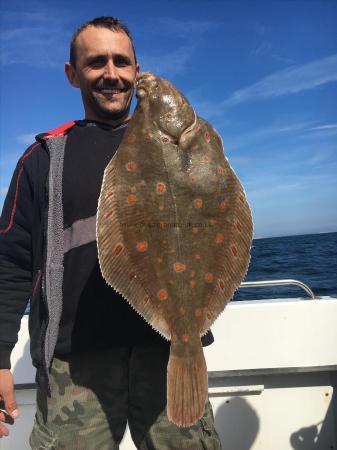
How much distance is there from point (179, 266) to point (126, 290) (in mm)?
295

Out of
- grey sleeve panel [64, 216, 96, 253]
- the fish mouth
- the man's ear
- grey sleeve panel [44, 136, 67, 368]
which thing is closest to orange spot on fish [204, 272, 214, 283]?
grey sleeve panel [64, 216, 96, 253]

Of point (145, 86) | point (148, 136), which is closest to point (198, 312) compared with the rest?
point (148, 136)

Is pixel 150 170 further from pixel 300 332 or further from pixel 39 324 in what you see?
pixel 300 332

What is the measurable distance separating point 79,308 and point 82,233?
0.43m

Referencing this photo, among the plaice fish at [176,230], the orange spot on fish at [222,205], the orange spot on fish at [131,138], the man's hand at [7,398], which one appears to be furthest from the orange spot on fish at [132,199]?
the man's hand at [7,398]

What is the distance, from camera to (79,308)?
2256 millimetres

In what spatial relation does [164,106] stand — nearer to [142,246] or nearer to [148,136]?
[148,136]

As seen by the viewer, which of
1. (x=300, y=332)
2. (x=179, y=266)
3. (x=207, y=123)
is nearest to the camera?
(x=179, y=266)

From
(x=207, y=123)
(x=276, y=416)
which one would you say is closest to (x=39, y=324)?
(x=207, y=123)

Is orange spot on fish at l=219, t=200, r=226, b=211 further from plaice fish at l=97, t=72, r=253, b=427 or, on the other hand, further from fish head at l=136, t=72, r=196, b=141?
fish head at l=136, t=72, r=196, b=141

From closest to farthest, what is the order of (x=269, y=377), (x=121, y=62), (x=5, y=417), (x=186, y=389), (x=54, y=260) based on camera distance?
(x=186, y=389)
(x=54, y=260)
(x=5, y=417)
(x=121, y=62)
(x=269, y=377)

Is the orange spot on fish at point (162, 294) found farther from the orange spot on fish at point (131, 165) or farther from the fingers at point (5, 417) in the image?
the fingers at point (5, 417)

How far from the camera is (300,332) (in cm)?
367

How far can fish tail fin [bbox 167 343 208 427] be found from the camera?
1.88 meters
